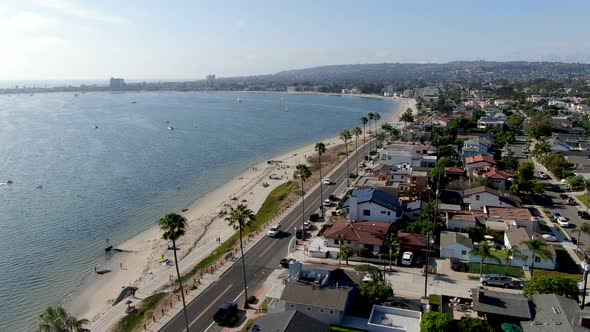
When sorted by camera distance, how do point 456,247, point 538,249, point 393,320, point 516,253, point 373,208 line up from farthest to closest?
point 373,208 → point 456,247 → point 516,253 → point 538,249 → point 393,320

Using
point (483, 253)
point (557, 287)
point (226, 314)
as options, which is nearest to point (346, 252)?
point (483, 253)

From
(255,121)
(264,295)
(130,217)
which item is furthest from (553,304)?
(255,121)

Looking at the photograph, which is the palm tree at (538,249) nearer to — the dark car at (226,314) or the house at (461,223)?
the house at (461,223)

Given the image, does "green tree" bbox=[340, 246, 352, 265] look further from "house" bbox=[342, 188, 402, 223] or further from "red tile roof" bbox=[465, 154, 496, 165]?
"red tile roof" bbox=[465, 154, 496, 165]

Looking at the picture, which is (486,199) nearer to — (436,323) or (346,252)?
(346,252)

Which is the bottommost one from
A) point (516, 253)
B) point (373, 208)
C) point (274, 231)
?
point (274, 231)

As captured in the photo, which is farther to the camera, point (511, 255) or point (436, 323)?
point (511, 255)

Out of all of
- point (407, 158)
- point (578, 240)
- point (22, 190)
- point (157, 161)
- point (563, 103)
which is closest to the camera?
point (578, 240)

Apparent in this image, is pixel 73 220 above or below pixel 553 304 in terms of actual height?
below

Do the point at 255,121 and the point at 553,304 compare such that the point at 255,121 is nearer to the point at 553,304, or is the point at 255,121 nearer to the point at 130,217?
the point at 130,217
